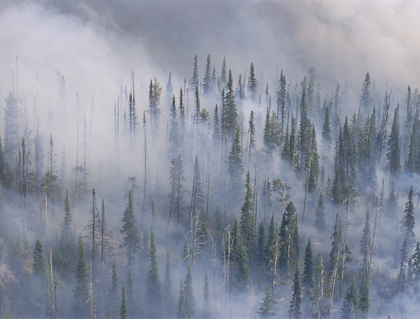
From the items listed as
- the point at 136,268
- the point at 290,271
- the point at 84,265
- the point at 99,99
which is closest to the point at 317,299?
the point at 290,271

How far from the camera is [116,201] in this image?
117688mm

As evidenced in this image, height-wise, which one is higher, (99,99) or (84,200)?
(99,99)

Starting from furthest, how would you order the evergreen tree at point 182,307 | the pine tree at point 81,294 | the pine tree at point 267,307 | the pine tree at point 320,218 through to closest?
the pine tree at point 320,218
the pine tree at point 81,294
the evergreen tree at point 182,307
the pine tree at point 267,307

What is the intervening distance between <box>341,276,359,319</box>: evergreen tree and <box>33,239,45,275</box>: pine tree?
5674 cm

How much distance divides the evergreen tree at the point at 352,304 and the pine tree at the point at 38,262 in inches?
2234

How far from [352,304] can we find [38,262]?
58.7 m

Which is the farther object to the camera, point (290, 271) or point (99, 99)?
point (99, 99)

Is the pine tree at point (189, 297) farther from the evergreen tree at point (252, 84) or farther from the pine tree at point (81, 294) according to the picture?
the evergreen tree at point (252, 84)

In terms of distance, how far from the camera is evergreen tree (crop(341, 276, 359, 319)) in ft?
287

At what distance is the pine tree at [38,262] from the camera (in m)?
91.2

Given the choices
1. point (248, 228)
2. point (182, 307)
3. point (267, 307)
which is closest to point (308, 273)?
point (267, 307)

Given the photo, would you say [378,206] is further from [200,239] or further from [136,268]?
[136,268]

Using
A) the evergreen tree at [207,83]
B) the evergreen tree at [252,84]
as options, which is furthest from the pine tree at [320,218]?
the evergreen tree at [207,83]

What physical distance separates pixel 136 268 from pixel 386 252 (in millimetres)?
55933
